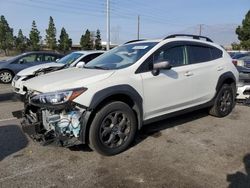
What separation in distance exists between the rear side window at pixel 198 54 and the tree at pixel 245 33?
4221cm

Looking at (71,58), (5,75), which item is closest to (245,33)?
(5,75)

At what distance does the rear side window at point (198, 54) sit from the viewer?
20.0 ft

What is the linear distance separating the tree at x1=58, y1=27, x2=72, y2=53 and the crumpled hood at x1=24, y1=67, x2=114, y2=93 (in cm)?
6041

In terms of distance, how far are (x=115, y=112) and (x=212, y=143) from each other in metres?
1.80

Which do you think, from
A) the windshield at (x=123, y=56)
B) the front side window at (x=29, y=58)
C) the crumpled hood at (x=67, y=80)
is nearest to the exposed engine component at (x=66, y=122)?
the crumpled hood at (x=67, y=80)

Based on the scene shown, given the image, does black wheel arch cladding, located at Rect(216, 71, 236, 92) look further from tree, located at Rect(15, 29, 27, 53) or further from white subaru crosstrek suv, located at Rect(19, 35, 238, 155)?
tree, located at Rect(15, 29, 27, 53)

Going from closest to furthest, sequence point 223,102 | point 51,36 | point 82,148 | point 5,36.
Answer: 1. point 82,148
2. point 223,102
3. point 51,36
4. point 5,36

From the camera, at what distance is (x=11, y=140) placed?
5441 mm

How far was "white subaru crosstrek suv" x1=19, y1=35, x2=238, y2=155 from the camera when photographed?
4449 millimetres

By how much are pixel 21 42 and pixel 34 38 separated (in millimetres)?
7404

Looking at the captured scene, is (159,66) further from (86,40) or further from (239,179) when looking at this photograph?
(86,40)

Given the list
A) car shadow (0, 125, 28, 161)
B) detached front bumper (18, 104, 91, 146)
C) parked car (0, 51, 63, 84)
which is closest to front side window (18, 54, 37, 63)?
parked car (0, 51, 63, 84)

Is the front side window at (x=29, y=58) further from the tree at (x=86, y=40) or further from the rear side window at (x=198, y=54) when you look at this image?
the tree at (x=86, y=40)

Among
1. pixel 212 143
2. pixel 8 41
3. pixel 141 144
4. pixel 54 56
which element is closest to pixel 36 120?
pixel 141 144
